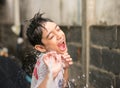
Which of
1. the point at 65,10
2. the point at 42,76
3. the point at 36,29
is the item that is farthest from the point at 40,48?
the point at 65,10

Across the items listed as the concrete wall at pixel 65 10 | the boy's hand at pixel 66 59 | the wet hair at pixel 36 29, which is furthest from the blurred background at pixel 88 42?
the boy's hand at pixel 66 59

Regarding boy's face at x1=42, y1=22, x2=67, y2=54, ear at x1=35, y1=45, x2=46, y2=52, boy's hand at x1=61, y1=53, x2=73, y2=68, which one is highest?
boy's face at x1=42, y1=22, x2=67, y2=54

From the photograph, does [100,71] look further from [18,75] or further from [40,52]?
[40,52]

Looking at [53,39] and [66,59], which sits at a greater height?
[53,39]

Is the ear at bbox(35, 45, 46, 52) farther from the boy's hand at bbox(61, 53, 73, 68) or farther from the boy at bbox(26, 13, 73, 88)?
the boy's hand at bbox(61, 53, 73, 68)

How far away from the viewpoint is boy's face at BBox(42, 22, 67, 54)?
138 inches

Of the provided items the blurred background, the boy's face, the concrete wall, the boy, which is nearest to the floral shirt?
the boy

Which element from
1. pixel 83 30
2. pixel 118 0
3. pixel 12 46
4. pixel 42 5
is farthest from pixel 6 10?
pixel 118 0

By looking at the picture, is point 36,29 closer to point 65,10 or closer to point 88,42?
point 88,42

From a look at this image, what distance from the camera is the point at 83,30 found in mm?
6129

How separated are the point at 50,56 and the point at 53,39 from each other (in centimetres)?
16

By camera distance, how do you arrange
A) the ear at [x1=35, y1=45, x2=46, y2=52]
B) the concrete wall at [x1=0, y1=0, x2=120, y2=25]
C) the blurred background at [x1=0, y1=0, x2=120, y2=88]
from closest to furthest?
the ear at [x1=35, y1=45, x2=46, y2=52] < the blurred background at [x1=0, y1=0, x2=120, y2=88] < the concrete wall at [x1=0, y1=0, x2=120, y2=25]

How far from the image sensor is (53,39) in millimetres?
3521

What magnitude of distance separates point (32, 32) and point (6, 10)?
23.8 ft
